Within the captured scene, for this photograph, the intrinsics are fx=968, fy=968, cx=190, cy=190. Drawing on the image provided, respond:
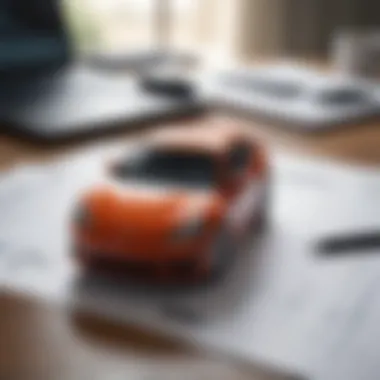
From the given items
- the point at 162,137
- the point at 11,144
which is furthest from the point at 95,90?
the point at 162,137

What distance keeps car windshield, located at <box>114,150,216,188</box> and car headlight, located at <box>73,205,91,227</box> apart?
69mm

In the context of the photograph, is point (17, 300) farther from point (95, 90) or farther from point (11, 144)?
point (95, 90)

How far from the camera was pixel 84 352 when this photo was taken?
574 millimetres

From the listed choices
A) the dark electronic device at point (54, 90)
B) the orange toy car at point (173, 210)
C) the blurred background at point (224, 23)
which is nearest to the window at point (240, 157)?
the orange toy car at point (173, 210)

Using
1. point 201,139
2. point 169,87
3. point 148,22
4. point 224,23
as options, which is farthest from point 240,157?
point 148,22

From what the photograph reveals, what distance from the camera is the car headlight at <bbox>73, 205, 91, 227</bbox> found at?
0.67 m

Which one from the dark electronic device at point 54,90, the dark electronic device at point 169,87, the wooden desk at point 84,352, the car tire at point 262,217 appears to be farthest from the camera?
the dark electronic device at point 169,87

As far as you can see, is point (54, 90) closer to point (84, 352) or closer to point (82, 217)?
point (82, 217)

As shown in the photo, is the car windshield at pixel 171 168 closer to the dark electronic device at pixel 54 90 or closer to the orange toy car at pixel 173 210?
the orange toy car at pixel 173 210

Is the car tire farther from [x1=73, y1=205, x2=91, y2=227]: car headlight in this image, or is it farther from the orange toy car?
[x1=73, y1=205, x2=91, y2=227]: car headlight

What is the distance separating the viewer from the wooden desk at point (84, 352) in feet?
1.79

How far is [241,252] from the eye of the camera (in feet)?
2.34

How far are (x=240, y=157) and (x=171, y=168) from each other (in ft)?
0.18

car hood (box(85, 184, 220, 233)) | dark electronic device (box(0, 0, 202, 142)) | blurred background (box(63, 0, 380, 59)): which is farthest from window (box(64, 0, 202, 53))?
car hood (box(85, 184, 220, 233))
